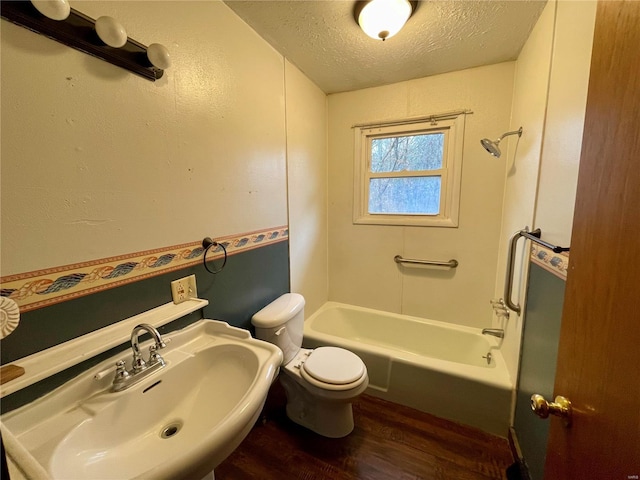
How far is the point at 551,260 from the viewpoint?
3.60ft

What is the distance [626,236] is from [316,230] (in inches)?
78.7

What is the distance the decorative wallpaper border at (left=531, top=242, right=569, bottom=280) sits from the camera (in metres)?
0.99

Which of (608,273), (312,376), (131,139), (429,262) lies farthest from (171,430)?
(429,262)

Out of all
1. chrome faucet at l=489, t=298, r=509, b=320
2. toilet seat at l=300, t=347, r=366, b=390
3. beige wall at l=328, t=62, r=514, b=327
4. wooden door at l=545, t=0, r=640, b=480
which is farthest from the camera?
beige wall at l=328, t=62, r=514, b=327

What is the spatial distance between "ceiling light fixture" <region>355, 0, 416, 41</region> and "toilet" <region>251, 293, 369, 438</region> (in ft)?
5.34

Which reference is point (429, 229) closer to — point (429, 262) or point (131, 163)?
point (429, 262)

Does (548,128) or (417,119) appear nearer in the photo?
(548,128)

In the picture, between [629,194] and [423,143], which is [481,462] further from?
[423,143]

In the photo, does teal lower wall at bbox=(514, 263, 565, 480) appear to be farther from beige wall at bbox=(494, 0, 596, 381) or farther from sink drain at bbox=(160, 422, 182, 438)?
sink drain at bbox=(160, 422, 182, 438)

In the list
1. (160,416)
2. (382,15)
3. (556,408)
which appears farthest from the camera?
(382,15)

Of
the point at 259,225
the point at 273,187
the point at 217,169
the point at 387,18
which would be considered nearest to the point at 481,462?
the point at 259,225

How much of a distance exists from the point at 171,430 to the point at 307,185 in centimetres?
173

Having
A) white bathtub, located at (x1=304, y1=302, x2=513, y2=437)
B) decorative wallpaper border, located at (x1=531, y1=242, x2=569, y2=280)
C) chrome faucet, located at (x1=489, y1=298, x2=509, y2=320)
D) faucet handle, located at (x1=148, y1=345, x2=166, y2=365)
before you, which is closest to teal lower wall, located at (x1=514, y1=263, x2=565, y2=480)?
decorative wallpaper border, located at (x1=531, y1=242, x2=569, y2=280)

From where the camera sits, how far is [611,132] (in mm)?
456
